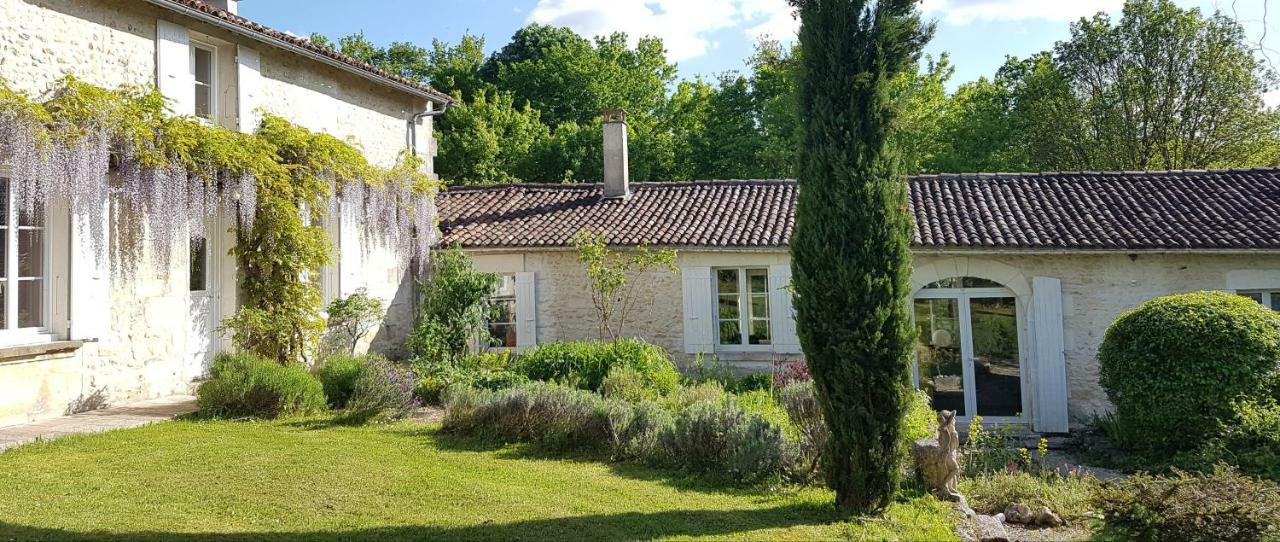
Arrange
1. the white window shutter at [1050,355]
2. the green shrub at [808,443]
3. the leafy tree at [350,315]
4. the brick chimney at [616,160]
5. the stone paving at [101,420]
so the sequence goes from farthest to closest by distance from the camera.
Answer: the brick chimney at [616,160]
the white window shutter at [1050,355]
the leafy tree at [350,315]
the stone paving at [101,420]
the green shrub at [808,443]

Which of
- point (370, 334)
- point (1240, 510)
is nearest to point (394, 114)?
point (370, 334)

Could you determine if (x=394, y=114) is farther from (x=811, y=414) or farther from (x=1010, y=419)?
(x=1010, y=419)

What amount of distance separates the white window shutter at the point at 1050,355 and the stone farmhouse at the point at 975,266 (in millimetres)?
17

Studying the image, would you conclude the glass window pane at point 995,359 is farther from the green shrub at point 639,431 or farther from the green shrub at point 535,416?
the green shrub at point 535,416

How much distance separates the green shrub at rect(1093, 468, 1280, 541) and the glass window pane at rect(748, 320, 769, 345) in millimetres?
6651

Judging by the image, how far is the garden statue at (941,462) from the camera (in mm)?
5555

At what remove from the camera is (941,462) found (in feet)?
18.2

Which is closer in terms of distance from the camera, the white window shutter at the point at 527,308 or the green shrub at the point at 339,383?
the green shrub at the point at 339,383

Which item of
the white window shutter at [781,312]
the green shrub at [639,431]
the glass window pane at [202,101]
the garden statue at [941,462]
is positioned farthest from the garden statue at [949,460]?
the glass window pane at [202,101]

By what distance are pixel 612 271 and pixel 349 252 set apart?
3493 mm

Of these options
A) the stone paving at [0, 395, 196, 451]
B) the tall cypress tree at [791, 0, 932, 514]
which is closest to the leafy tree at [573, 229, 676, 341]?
the stone paving at [0, 395, 196, 451]

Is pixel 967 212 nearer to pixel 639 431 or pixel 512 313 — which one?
pixel 512 313

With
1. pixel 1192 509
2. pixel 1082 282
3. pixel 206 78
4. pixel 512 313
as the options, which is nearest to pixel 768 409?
pixel 1192 509

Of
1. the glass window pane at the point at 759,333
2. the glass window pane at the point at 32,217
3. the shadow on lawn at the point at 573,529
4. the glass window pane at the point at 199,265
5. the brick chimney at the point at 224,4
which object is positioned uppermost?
the brick chimney at the point at 224,4
